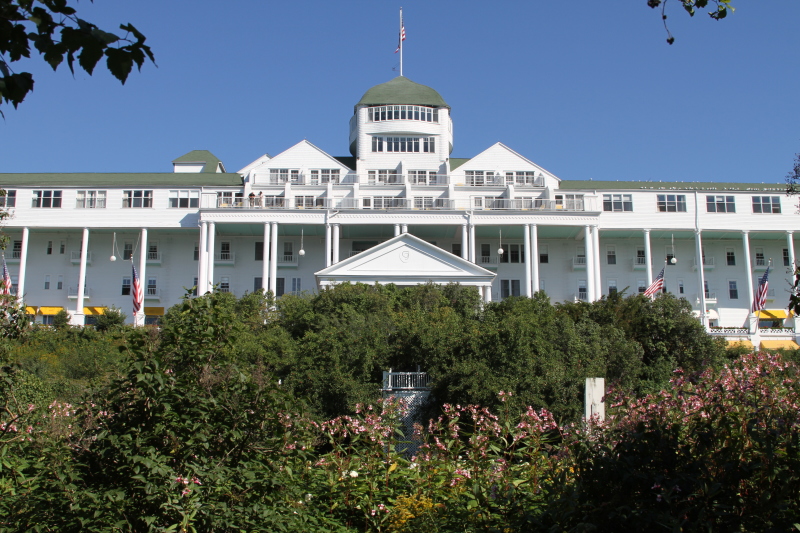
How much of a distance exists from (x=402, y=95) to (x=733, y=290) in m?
32.6

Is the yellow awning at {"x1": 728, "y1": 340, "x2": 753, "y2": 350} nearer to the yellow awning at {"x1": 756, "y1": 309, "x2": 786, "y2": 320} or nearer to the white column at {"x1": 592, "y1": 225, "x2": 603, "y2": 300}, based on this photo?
the white column at {"x1": 592, "y1": 225, "x2": 603, "y2": 300}

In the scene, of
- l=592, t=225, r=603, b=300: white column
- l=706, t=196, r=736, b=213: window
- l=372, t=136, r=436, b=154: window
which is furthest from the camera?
l=372, t=136, r=436, b=154: window

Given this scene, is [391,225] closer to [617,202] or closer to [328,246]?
[328,246]

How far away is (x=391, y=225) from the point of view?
2309 inches

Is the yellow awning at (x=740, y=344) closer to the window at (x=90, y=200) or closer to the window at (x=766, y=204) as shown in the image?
the window at (x=766, y=204)

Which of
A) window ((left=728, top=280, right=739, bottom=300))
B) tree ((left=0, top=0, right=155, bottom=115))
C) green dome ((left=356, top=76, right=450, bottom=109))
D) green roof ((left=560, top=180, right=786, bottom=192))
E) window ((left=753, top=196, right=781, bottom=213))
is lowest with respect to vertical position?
tree ((left=0, top=0, right=155, bottom=115))

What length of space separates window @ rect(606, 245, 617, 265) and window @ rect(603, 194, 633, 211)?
12.9 ft

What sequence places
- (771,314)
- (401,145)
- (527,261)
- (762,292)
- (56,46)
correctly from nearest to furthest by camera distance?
1. (56,46)
2. (762,292)
3. (527,261)
4. (771,314)
5. (401,145)

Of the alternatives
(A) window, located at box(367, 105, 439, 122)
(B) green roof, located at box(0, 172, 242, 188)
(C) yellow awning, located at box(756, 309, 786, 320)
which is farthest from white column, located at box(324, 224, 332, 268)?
(C) yellow awning, located at box(756, 309, 786, 320)

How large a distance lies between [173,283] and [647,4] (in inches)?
2239

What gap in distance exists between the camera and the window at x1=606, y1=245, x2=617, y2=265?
209 feet

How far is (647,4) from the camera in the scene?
8562 millimetres

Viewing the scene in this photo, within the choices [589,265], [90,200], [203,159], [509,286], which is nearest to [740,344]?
[589,265]

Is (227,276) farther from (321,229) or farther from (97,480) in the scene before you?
(97,480)
